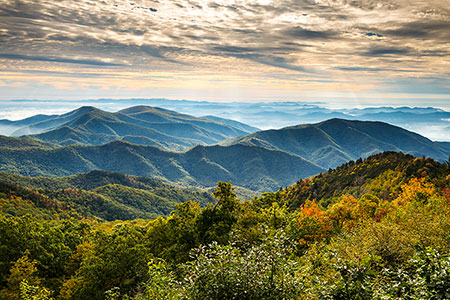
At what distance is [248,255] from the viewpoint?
51.1 feet

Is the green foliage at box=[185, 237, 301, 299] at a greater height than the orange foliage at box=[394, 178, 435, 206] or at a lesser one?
greater

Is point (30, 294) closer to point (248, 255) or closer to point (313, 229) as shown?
point (248, 255)

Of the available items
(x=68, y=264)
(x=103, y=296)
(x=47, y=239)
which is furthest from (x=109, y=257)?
(x=47, y=239)

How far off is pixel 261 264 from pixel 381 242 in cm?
1081

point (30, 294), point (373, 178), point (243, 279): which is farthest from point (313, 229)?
point (373, 178)

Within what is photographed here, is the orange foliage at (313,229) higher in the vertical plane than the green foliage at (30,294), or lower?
lower

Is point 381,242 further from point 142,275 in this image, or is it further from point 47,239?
point 47,239

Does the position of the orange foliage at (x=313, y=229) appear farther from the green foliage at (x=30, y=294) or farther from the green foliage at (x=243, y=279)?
the green foliage at (x=30, y=294)

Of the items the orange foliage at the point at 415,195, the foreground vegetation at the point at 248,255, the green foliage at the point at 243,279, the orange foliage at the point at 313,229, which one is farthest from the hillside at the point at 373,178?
the green foliage at the point at 243,279

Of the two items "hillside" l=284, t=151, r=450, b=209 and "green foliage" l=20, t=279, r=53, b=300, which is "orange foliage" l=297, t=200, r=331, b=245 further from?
"hillside" l=284, t=151, r=450, b=209

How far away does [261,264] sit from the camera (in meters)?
14.8

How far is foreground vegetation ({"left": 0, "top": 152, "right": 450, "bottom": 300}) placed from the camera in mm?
13414

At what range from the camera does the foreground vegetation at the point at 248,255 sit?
13414 millimetres

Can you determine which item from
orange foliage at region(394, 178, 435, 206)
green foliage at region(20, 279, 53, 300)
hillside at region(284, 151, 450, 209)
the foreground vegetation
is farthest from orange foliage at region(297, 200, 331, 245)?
hillside at region(284, 151, 450, 209)
